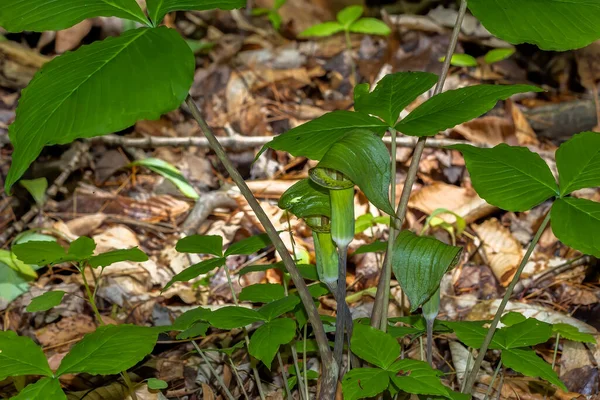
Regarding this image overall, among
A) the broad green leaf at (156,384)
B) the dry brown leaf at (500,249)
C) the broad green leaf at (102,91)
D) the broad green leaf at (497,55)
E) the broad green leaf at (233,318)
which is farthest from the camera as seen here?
the broad green leaf at (497,55)

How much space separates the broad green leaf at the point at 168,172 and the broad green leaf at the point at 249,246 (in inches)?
68.2

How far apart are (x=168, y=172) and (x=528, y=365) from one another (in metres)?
2.46

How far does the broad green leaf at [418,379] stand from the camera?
1.33 metres

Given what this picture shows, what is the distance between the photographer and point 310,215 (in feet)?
4.80

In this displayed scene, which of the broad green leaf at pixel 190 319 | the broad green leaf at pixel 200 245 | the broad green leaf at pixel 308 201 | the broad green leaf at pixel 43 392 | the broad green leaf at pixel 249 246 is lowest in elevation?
the broad green leaf at pixel 190 319

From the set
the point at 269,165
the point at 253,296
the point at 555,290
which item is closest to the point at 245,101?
the point at 269,165

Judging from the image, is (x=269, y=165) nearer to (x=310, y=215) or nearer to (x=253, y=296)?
(x=253, y=296)

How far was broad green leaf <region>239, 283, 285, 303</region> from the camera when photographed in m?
1.72

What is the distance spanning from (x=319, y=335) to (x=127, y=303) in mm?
1371

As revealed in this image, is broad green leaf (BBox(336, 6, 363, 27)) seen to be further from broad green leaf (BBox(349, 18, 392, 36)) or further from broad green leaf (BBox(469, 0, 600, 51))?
broad green leaf (BBox(469, 0, 600, 51))

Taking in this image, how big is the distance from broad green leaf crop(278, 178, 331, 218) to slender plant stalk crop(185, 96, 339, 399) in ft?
0.21

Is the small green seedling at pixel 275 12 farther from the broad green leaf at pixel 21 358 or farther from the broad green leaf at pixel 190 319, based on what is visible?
the broad green leaf at pixel 21 358

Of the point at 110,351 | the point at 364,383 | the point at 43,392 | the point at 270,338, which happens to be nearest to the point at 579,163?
the point at 364,383

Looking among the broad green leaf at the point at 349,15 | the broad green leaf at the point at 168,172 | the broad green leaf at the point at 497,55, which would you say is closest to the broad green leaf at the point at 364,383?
the broad green leaf at the point at 168,172
